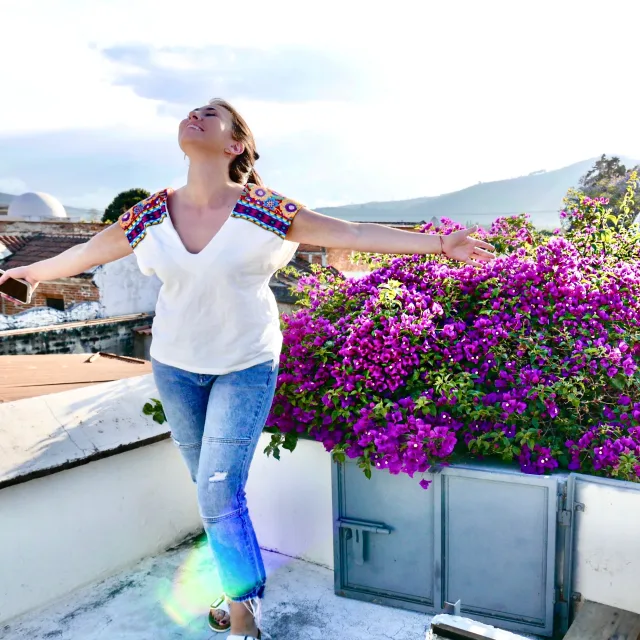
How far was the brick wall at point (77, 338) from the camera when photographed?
11969 millimetres

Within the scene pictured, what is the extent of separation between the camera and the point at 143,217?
2035 millimetres

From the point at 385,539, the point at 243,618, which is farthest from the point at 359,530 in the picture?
the point at 243,618

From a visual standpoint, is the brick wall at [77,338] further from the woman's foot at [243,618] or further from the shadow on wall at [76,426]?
the woman's foot at [243,618]

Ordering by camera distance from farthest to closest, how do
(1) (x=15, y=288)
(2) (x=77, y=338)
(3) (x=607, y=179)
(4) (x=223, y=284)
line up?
(3) (x=607, y=179) < (2) (x=77, y=338) < (1) (x=15, y=288) < (4) (x=223, y=284)

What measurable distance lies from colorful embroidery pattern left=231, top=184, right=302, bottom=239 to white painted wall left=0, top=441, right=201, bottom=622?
1332 millimetres

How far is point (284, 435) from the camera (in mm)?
2648

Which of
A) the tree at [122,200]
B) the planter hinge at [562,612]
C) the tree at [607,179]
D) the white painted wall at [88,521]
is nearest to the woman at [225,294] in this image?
the white painted wall at [88,521]

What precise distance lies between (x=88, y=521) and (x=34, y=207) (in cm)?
4310

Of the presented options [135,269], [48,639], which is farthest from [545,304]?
[135,269]

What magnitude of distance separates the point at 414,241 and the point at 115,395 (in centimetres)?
167

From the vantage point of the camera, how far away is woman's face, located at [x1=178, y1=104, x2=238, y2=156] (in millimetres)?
1941

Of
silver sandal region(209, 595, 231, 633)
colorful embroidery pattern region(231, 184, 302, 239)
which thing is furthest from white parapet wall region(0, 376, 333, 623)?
colorful embroidery pattern region(231, 184, 302, 239)

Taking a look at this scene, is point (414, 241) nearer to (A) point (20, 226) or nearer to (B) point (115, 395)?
(B) point (115, 395)

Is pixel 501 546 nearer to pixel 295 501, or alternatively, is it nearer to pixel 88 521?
pixel 295 501
